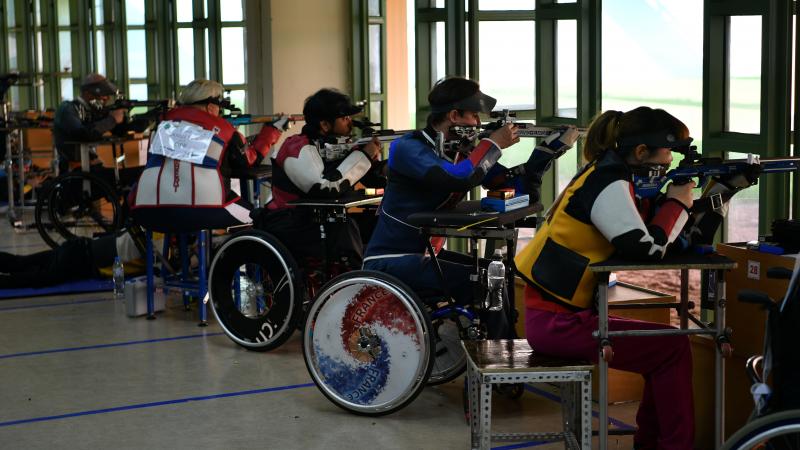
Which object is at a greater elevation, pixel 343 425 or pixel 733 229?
pixel 733 229

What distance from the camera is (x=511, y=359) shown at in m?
3.66

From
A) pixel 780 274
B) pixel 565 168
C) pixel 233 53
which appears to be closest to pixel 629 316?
pixel 780 274

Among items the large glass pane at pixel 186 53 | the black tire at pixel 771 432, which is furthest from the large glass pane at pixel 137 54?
the black tire at pixel 771 432

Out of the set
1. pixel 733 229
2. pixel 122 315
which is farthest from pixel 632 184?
pixel 122 315

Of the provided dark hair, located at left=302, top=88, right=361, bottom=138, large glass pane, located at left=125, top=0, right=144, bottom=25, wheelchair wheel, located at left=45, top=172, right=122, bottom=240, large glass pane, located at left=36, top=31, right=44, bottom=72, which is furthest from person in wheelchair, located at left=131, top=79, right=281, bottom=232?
large glass pane, located at left=36, top=31, right=44, bottom=72

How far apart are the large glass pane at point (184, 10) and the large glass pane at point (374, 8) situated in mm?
5369

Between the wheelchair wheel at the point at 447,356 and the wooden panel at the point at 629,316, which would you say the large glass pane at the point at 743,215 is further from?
the wheelchair wheel at the point at 447,356

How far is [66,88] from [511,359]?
16274mm

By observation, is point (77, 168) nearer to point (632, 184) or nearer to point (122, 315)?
point (122, 315)

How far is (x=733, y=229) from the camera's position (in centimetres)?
491

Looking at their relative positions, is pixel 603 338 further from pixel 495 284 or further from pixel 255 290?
pixel 255 290

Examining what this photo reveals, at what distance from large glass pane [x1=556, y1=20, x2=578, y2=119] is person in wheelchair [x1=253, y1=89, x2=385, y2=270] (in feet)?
3.45

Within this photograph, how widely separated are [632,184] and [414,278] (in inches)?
41.4

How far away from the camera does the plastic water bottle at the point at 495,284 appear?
163 inches
